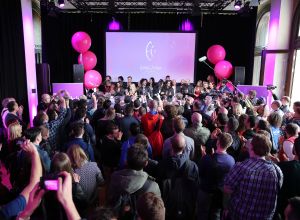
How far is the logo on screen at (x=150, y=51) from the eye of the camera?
1153 cm

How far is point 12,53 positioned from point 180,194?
6157mm

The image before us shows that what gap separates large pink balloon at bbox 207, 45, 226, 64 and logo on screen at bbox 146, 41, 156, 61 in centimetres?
224

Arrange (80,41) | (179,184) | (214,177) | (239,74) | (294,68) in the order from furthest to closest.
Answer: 1. (239,74)
2. (80,41)
3. (294,68)
4. (214,177)
5. (179,184)

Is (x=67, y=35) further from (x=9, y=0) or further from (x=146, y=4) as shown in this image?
(x=9, y=0)

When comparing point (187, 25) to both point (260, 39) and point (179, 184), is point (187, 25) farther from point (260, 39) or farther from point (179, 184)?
point (179, 184)

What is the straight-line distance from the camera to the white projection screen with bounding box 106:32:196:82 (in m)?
11.5

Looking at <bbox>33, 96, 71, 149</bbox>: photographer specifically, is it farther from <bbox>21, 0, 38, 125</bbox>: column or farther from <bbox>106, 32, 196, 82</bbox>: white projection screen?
<bbox>106, 32, 196, 82</bbox>: white projection screen

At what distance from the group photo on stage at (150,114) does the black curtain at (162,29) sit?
0.04 metres

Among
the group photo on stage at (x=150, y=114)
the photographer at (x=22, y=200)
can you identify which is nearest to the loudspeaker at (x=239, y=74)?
the group photo on stage at (x=150, y=114)

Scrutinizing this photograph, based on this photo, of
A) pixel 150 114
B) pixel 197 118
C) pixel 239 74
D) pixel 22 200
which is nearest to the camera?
pixel 22 200

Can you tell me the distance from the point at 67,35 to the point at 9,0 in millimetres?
5122

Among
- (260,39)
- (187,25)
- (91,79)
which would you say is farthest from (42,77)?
(260,39)

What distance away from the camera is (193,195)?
273 centimetres

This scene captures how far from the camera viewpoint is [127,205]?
2.09 m
